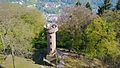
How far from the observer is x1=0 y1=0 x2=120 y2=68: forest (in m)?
42.1

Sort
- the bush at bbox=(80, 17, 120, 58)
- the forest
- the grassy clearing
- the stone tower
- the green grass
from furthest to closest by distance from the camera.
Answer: the bush at bbox=(80, 17, 120, 58) → the stone tower → the grassy clearing → the forest → the green grass

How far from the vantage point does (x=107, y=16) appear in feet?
173

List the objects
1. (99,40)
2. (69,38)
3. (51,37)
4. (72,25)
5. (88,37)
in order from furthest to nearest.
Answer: (69,38) → (72,25) → (88,37) → (99,40) → (51,37)

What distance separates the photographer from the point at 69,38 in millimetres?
49656

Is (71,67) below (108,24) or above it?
below

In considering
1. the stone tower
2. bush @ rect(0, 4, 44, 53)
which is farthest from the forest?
the stone tower

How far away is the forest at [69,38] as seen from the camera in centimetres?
4212

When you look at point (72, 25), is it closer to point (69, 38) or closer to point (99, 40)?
point (69, 38)

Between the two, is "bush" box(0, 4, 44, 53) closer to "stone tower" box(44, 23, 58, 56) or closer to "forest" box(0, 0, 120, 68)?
"forest" box(0, 0, 120, 68)

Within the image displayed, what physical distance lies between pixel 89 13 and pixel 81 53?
22.6ft

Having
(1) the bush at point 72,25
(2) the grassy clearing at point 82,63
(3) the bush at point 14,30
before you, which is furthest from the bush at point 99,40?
(3) the bush at point 14,30

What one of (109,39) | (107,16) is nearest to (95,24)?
(109,39)

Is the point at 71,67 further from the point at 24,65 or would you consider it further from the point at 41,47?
the point at 41,47

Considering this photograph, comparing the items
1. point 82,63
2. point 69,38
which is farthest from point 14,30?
point 82,63
